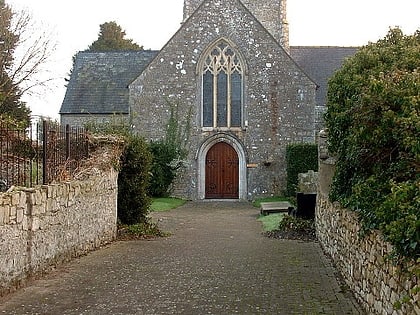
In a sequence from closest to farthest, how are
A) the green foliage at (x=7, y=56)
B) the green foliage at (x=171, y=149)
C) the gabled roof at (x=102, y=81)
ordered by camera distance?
the green foliage at (x=7, y=56)
the green foliage at (x=171, y=149)
the gabled roof at (x=102, y=81)

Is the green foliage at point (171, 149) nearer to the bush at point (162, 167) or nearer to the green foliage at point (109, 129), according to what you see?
the bush at point (162, 167)

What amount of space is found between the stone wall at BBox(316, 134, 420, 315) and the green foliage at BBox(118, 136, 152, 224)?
6.03 m

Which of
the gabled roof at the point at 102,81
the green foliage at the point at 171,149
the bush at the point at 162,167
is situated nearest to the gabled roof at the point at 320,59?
the gabled roof at the point at 102,81

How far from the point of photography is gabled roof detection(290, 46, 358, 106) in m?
37.4

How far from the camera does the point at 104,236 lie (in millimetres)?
15000

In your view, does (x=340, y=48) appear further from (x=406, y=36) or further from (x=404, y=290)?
(x=404, y=290)

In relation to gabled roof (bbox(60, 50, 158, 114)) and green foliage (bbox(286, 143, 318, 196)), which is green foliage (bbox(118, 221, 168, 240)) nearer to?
green foliage (bbox(286, 143, 318, 196))

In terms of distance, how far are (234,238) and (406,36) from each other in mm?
7149

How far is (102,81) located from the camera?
3625 cm

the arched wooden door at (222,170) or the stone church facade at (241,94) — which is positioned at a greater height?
the stone church facade at (241,94)

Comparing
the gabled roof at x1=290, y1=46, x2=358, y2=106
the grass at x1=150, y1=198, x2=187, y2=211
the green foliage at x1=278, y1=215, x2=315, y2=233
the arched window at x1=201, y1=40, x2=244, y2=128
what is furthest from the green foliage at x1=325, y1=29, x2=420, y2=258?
the gabled roof at x1=290, y1=46, x2=358, y2=106

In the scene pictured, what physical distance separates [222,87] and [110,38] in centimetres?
2808

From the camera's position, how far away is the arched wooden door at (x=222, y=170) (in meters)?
31.3

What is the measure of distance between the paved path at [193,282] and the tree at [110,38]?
42379 mm
